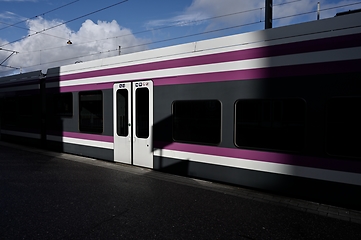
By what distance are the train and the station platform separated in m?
0.37

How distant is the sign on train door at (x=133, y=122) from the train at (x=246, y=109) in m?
0.03

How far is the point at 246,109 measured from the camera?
4836 millimetres

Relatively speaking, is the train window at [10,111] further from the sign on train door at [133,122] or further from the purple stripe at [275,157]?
the purple stripe at [275,157]

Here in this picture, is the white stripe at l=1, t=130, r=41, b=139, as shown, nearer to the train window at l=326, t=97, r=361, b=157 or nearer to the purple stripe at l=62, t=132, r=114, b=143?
the purple stripe at l=62, t=132, r=114, b=143

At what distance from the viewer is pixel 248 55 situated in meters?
4.77

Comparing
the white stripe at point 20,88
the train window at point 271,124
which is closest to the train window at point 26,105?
the white stripe at point 20,88

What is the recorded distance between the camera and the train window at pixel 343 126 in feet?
12.5

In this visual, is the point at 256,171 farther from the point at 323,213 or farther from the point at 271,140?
the point at 323,213

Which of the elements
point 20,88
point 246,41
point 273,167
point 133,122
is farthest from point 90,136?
point 273,167

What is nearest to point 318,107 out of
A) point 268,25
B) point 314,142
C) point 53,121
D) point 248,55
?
point 314,142

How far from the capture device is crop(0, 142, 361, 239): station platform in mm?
3377

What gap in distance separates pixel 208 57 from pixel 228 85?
781mm

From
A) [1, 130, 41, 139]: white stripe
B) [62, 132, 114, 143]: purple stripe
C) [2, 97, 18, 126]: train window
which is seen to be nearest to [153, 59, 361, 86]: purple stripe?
[62, 132, 114, 143]: purple stripe

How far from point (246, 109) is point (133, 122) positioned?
3.15 meters
